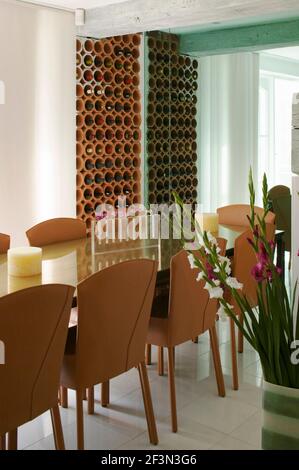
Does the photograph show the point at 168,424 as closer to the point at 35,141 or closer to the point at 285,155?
the point at 35,141

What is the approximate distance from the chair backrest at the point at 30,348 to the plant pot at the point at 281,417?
2.86 feet

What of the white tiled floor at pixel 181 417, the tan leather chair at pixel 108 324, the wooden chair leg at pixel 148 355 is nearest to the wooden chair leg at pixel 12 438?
the tan leather chair at pixel 108 324

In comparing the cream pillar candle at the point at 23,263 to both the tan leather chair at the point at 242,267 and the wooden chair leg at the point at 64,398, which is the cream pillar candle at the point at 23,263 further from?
the tan leather chair at the point at 242,267

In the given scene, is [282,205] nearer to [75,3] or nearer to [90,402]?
[75,3]

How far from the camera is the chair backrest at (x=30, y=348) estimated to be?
64.9 inches

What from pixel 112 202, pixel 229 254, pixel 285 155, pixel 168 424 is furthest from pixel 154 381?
pixel 285 155

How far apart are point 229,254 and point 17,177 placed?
216 centimetres

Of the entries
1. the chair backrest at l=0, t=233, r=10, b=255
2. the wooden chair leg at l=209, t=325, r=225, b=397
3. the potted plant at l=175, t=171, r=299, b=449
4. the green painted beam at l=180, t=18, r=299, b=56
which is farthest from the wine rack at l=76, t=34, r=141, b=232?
the potted plant at l=175, t=171, r=299, b=449

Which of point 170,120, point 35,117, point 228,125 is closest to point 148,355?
point 35,117

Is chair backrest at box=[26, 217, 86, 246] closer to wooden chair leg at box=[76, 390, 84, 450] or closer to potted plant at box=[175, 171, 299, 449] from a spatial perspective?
wooden chair leg at box=[76, 390, 84, 450]

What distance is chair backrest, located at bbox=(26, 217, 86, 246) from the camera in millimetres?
3172

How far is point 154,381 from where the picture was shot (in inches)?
124

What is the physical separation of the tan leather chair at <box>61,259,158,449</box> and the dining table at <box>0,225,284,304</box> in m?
0.26

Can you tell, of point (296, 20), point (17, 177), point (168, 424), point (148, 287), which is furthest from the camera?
point (296, 20)
